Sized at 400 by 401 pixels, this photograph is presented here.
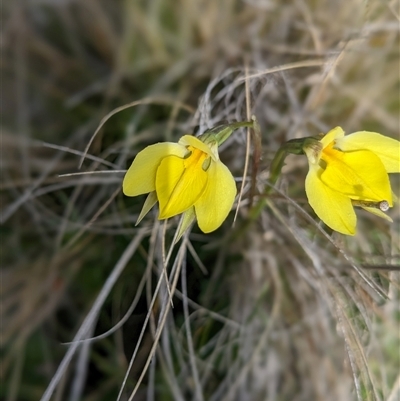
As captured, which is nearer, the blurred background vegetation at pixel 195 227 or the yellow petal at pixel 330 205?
the yellow petal at pixel 330 205

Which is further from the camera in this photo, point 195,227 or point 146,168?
point 195,227

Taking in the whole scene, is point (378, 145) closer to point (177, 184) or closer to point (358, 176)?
point (358, 176)

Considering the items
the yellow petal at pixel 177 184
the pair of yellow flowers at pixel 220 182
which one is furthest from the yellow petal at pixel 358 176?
the yellow petal at pixel 177 184

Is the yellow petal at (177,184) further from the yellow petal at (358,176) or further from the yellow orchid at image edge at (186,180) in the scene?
Result: the yellow petal at (358,176)

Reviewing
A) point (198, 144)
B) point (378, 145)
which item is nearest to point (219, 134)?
point (198, 144)

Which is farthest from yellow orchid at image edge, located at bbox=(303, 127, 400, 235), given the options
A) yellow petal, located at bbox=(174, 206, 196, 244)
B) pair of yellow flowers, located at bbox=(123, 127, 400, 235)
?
yellow petal, located at bbox=(174, 206, 196, 244)

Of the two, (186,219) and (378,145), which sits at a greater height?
(378,145)

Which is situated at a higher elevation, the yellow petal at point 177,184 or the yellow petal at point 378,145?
the yellow petal at point 378,145
